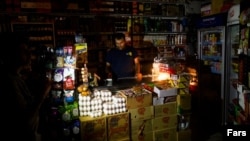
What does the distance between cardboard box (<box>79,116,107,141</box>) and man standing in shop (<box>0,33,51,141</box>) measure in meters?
1.19

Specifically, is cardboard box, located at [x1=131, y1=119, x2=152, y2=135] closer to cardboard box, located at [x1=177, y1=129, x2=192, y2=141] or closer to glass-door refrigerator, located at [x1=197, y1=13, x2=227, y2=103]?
cardboard box, located at [x1=177, y1=129, x2=192, y2=141]

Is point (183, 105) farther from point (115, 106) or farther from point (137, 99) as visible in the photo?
point (115, 106)

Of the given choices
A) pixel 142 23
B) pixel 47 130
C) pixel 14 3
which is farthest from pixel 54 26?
pixel 47 130

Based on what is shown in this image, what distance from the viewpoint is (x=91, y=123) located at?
10.9 feet

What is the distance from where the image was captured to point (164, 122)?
3777mm

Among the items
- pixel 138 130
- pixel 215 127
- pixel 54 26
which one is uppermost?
pixel 54 26

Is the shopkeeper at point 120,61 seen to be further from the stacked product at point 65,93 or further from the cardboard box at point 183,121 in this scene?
the stacked product at point 65,93

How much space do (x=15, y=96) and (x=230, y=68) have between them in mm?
4771

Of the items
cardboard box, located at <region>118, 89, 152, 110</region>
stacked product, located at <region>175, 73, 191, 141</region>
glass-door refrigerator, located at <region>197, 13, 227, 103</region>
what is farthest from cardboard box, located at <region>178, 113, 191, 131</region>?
glass-door refrigerator, located at <region>197, 13, 227, 103</region>

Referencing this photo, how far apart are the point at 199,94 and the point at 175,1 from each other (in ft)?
9.34

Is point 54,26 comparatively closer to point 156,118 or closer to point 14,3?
point 14,3

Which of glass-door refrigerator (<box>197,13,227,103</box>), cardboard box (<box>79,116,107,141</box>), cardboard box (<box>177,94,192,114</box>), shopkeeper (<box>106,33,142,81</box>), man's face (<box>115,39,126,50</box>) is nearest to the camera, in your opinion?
cardboard box (<box>79,116,107,141</box>)

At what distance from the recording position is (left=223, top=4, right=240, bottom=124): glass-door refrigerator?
509 centimetres

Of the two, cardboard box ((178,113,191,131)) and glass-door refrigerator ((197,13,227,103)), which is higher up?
glass-door refrigerator ((197,13,227,103))
